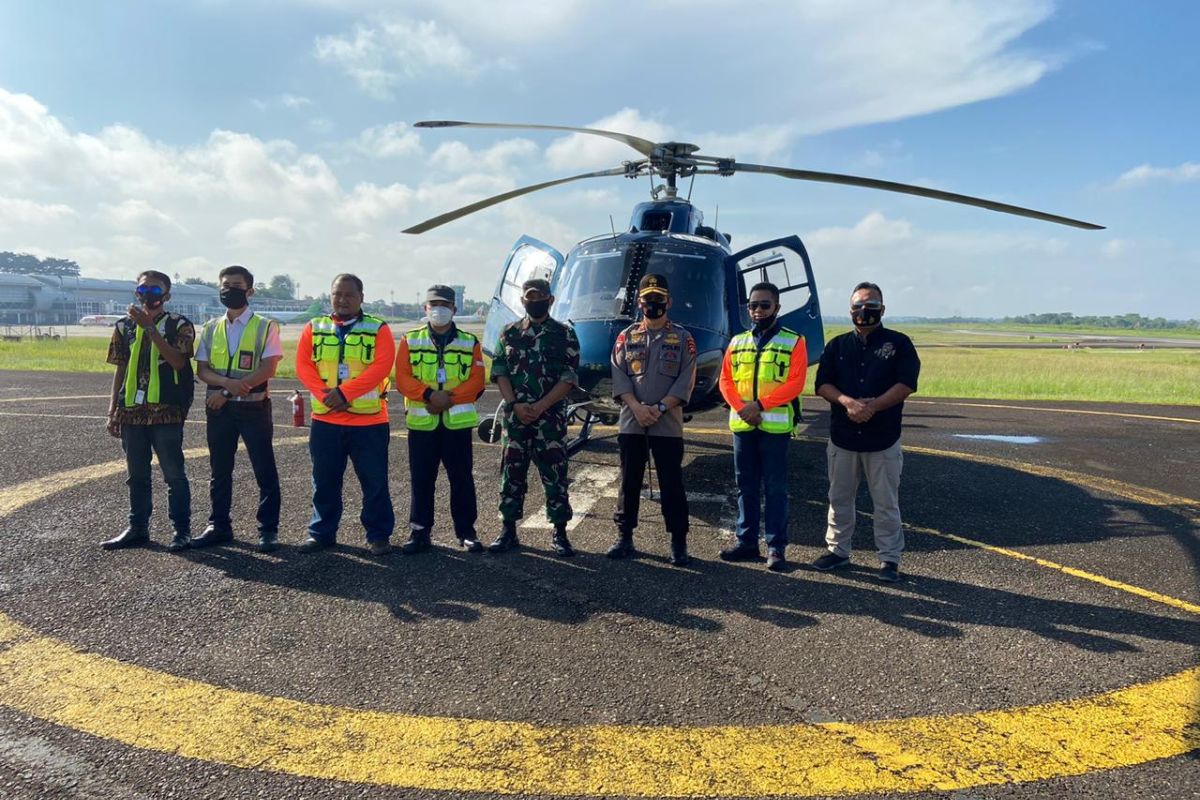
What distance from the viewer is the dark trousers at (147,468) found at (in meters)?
5.22

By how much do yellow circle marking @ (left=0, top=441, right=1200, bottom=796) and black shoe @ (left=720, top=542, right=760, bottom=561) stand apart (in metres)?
2.16

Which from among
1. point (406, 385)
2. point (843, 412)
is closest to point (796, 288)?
point (843, 412)

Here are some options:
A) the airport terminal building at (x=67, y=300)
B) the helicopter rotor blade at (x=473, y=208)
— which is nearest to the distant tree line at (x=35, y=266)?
the airport terminal building at (x=67, y=300)

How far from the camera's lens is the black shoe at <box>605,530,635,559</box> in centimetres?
513

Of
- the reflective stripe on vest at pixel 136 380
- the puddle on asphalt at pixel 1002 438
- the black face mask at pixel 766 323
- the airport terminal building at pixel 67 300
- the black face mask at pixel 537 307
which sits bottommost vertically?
the puddle on asphalt at pixel 1002 438

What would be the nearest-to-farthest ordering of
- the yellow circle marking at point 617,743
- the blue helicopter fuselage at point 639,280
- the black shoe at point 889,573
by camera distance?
the yellow circle marking at point 617,743
the black shoe at point 889,573
the blue helicopter fuselage at point 639,280

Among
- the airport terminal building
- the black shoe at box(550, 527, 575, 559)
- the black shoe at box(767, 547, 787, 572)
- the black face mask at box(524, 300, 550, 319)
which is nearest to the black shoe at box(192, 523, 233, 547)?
the black shoe at box(550, 527, 575, 559)

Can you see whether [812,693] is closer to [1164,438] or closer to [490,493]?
[490,493]

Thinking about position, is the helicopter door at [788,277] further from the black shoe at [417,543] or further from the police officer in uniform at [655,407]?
the black shoe at [417,543]

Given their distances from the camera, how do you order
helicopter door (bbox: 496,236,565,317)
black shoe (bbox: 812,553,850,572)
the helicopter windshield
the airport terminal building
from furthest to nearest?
the airport terminal building
helicopter door (bbox: 496,236,565,317)
the helicopter windshield
black shoe (bbox: 812,553,850,572)

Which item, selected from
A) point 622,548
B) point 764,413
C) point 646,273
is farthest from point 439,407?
point 646,273

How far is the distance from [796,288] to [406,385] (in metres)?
5.11

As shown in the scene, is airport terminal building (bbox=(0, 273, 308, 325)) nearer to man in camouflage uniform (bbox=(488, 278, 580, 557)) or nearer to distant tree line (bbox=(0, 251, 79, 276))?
distant tree line (bbox=(0, 251, 79, 276))

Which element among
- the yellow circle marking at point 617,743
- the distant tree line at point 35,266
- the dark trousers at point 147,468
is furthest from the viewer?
the distant tree line at point 35,266
